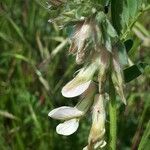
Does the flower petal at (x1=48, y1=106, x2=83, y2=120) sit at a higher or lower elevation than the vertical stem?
higher

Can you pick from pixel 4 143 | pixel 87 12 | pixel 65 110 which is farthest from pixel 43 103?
pixel 87 12

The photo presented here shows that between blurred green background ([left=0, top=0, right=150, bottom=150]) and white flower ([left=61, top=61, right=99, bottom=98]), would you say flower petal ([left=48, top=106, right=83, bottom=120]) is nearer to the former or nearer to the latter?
white flower ([left=61, top=61, right=99, bottom=98])

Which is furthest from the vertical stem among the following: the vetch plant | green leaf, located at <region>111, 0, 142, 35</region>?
green leaf, located at <region>111, 0, 142, 35</region>

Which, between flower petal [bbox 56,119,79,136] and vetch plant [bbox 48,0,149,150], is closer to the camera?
Answer: vetch plant [bbox 48,0,149,150]

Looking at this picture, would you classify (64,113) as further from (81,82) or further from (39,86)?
(39,86)

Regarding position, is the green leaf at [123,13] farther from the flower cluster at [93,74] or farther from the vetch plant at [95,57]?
the flower cluster at [93,74]

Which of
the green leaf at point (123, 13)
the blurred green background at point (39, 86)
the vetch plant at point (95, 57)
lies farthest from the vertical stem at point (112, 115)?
the blurred green background at point (39, 86)
